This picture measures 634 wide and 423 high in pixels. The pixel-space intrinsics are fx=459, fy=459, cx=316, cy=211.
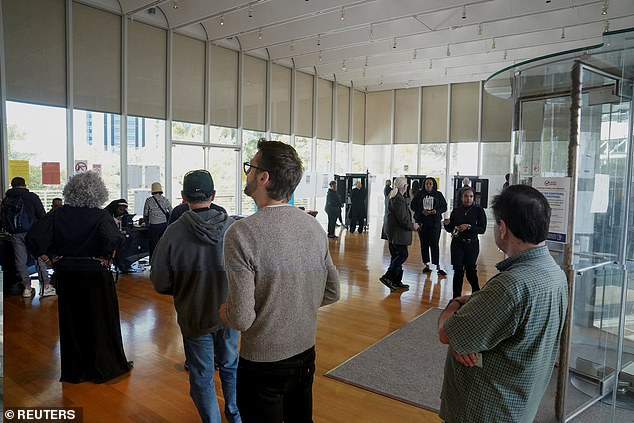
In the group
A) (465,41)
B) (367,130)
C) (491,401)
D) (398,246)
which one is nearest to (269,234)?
(491,401)

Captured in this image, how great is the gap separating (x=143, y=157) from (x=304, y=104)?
18.2 feet

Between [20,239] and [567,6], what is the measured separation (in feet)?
30.6

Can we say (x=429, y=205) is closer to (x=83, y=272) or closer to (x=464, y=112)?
(x=83, y=272)

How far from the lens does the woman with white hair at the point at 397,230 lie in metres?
5.89

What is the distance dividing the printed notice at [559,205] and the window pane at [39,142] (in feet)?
26.3

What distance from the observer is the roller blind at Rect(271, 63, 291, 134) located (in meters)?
12.6

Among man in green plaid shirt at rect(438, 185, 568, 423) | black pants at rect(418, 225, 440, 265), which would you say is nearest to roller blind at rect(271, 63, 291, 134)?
black pants at rect(418, 225, 440, 265)

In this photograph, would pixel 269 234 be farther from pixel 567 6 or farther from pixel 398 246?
pixel 567 6

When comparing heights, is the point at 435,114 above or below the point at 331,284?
above

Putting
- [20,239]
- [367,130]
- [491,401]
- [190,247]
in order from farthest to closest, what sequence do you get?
[367,130] < [20,239] < [190,247] < [491,401]

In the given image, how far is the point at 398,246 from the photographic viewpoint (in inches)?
240

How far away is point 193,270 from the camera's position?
2.35 m

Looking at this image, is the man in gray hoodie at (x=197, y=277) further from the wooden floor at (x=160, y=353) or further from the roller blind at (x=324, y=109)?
the roller blind at (x=324, y=109)

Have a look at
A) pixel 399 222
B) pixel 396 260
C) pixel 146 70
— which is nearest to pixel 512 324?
pixel 399 222
